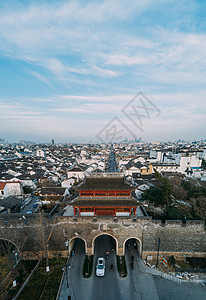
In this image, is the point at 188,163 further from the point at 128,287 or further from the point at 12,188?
the point at 12,188

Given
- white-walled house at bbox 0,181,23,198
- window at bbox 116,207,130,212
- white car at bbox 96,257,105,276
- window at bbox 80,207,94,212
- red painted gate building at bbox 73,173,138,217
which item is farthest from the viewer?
white-walled house at bbox 0,181,23,198

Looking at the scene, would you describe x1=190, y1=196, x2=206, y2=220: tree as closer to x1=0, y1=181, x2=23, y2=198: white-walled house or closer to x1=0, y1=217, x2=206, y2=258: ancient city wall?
x1=0, y1=217, x2=206, y2=258: ancient city wall

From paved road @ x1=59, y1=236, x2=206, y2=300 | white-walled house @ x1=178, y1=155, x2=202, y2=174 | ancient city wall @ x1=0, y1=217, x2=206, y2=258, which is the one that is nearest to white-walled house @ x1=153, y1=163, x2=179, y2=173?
white-walled house @ x1=178, y1=155, x2=202, y2=174

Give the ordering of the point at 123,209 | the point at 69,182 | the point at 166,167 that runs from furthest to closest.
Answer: the point at 166,167, the point at 69,182, the point at 123,209

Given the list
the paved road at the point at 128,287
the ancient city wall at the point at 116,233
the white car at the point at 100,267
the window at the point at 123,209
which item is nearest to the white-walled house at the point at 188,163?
the ancient city wall at the point at 116,233

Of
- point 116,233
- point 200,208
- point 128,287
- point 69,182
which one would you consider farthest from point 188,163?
point 128,287

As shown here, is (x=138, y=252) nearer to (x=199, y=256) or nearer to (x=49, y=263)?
(x=199, y=256)

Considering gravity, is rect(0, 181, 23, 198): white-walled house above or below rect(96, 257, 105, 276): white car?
above

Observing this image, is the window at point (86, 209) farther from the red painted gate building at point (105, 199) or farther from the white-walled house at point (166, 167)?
the white-walled house at point (166, 167)
